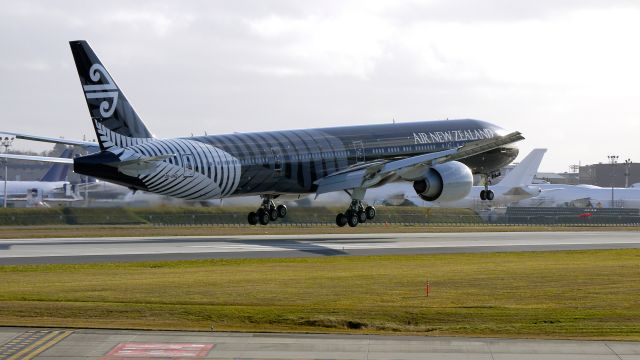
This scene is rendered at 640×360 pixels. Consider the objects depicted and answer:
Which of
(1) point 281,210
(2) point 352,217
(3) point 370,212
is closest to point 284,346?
(2) point 352,217

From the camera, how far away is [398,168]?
211 ft

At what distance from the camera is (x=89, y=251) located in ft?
172

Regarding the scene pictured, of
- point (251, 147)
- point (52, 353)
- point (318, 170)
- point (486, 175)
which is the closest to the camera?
point (52, 353)

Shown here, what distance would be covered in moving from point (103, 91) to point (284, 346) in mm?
32932

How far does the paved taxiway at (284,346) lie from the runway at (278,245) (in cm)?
2272

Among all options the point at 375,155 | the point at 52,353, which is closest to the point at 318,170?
the point at 375,155

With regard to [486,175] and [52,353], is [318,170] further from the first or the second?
[52,353]

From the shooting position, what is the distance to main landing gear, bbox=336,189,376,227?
66.0 metres

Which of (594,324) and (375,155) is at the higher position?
(375,155)

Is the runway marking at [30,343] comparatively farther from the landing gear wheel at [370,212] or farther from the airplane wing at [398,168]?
the landing gear wheel at [370,212]

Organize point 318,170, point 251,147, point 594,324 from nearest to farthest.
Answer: point 594,324 → point 251,147 → point 318,170

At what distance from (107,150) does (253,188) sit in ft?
32.6

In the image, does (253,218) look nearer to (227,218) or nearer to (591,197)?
(227,218)

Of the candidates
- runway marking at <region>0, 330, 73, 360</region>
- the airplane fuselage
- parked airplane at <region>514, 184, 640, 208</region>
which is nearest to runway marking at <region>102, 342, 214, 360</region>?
runway marking at <region>0, 330, 73, 360</region>
